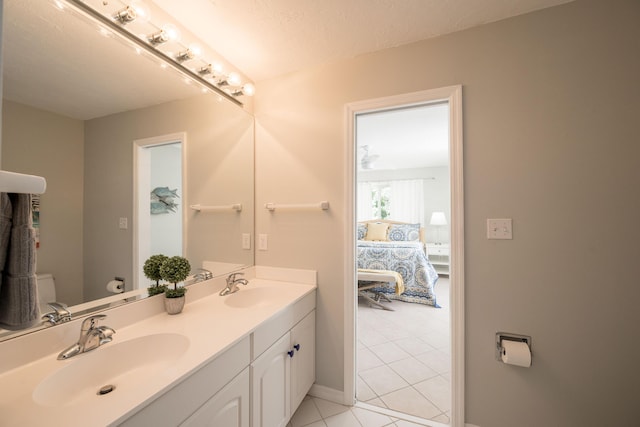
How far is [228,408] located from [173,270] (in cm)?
66

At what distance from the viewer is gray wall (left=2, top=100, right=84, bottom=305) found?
83 cm

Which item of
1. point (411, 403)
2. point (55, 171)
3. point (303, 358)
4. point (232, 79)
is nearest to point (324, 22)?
point (232, 79)

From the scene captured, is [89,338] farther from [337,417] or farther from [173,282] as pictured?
[337,417]

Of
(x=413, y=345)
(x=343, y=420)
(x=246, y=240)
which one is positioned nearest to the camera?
(x=343, y=420)

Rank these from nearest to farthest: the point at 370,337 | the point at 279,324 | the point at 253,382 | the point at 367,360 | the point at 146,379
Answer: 1. the point at 146,379
2. the point at 253,382
3. the point at 279,324
4. the point at 367,360
5. the point at 370,337

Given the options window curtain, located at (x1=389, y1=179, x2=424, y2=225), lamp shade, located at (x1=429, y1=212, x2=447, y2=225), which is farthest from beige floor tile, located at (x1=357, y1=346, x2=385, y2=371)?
window curtain, located at (x1=389, y1=179, x2=424, y2=225)

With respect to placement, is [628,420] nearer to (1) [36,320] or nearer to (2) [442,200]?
(1) [36,320]

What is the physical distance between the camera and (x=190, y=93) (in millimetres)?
1474

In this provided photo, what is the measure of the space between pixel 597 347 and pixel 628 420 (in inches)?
13.4

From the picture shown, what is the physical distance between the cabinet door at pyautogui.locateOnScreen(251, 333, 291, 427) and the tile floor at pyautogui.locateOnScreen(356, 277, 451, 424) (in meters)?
0.68

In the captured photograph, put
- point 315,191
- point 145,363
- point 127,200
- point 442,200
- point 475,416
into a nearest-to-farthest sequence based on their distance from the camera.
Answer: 1. point 145,363
2. point 127,200
3. point 475,416
4. point 315,191
5. point 442,200

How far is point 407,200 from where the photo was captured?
19.1ft

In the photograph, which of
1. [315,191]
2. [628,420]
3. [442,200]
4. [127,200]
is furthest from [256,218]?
[442,200]

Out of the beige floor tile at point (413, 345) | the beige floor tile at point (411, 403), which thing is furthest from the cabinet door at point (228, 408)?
the beige floor tile at point (413, 345)
